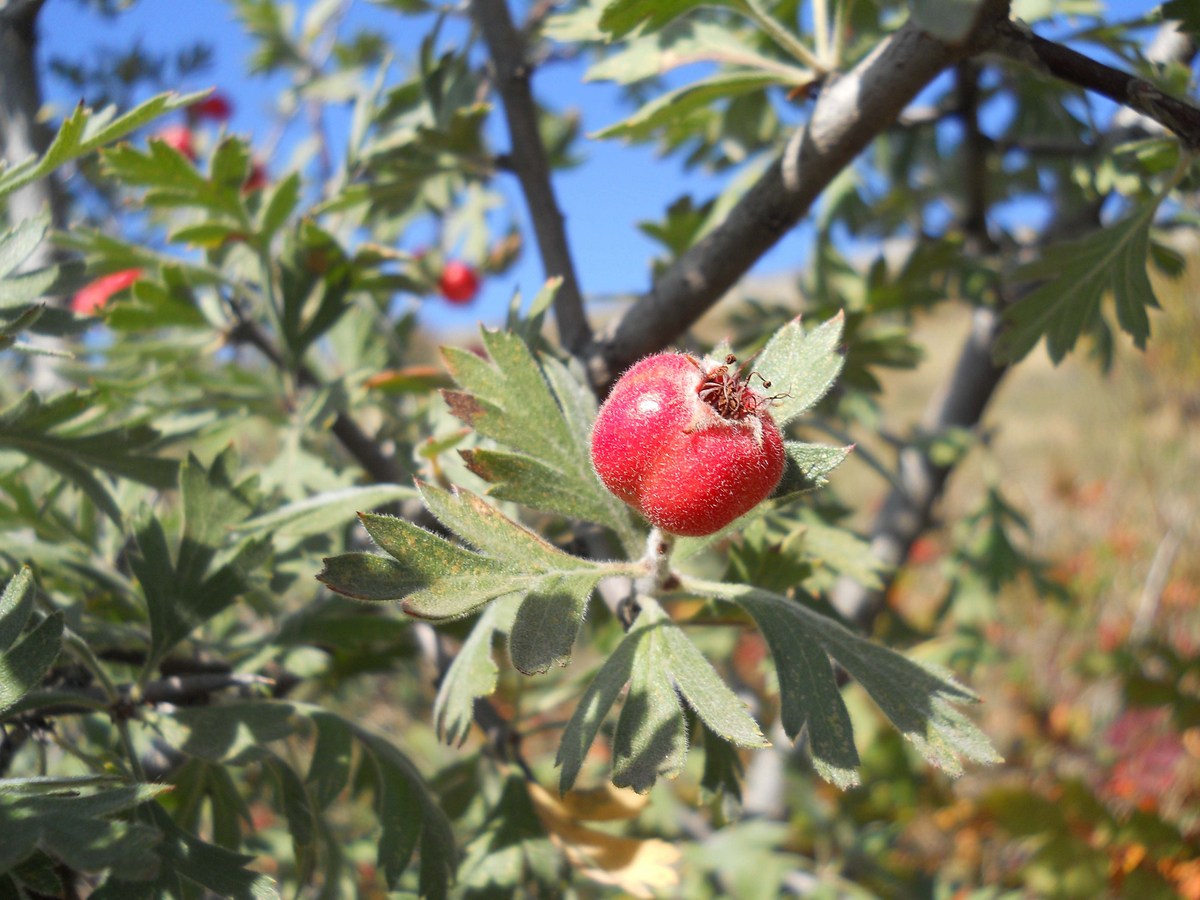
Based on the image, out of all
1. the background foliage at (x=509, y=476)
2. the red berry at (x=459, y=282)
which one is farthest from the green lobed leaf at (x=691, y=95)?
the red berry at (x=459, y=282)

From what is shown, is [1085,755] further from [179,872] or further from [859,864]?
[179,872]

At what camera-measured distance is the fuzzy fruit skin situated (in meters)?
0.77

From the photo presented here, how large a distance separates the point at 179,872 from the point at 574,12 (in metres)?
1.40

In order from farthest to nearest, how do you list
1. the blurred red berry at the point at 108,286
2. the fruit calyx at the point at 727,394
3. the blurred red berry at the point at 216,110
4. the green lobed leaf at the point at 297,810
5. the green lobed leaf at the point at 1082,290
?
the blurred red berry at the point at 216,110 → the blurred red berry at the point at 108,286 → the green lobed leaf at the point at 1082,290 → the green lobed leaf at the point at 297,810 → the fruit calyx at the point at 727,394

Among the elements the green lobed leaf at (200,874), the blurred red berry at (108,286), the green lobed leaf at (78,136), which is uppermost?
the green lobed leaf at (78,136)

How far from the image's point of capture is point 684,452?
2.54 feet

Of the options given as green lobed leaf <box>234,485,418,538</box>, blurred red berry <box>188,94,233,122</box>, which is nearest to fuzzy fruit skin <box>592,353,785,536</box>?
green lobed leaf <box>234,485,418,538</box>

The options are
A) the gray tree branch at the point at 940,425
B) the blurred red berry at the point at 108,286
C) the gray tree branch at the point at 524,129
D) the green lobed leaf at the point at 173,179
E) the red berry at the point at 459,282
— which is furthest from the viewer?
the red berry at the point at 459,282

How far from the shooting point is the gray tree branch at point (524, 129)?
60.6 inches

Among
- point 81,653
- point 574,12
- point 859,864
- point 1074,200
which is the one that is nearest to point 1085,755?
point 859,864

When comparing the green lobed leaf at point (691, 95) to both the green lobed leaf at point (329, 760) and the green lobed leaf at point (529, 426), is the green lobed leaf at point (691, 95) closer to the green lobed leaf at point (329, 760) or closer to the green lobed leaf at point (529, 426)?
the green lobed leaf at point (529, 426)

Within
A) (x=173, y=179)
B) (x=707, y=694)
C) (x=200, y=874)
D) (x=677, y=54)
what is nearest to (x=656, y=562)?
(x=707, y=694)

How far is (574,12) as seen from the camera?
1.54m

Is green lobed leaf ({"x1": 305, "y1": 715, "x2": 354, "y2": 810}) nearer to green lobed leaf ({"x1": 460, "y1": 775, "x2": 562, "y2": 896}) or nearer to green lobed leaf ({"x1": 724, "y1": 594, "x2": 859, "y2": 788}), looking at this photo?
green lobed leaf ({"x1": 460, "y1": 775, "x2": 562, "y2": 896})
